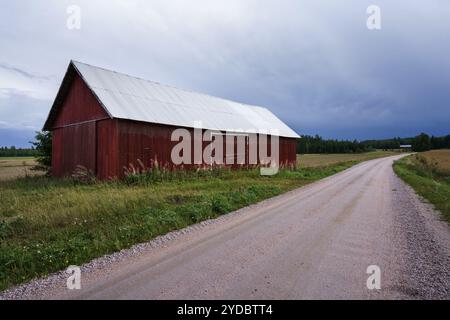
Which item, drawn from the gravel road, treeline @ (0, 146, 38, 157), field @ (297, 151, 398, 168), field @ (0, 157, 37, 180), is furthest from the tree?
treeline @ (0, 146, 38, 157)

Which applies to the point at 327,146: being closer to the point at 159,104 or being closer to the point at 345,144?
the point at 345,144

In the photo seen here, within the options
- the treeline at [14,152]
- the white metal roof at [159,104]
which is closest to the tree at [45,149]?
the white metal roof at [159,104]

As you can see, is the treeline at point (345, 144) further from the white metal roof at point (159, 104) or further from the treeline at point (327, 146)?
the white metal roof at point (159, 104)

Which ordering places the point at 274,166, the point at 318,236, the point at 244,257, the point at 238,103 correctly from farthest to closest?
the point at 238,103 < the point at 274,166 < the point at 318,236 < the point at 244,257

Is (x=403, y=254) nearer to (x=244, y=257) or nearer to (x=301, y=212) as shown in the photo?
(x=244, y=257)

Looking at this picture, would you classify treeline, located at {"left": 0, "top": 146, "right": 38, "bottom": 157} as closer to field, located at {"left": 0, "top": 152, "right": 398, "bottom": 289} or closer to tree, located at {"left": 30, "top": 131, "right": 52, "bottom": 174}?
tree, located at {"left": 30, "top": 131, "right": 52, "bottom": 174}

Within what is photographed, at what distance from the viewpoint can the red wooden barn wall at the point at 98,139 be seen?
53.7ft

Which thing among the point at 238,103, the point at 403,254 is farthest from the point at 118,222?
the point at 238,103

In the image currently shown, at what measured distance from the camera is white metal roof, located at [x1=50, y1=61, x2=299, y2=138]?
1717 centimetres

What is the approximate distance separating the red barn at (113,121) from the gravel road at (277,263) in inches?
403

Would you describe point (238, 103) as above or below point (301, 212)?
above

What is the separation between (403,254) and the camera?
17.7 feet
